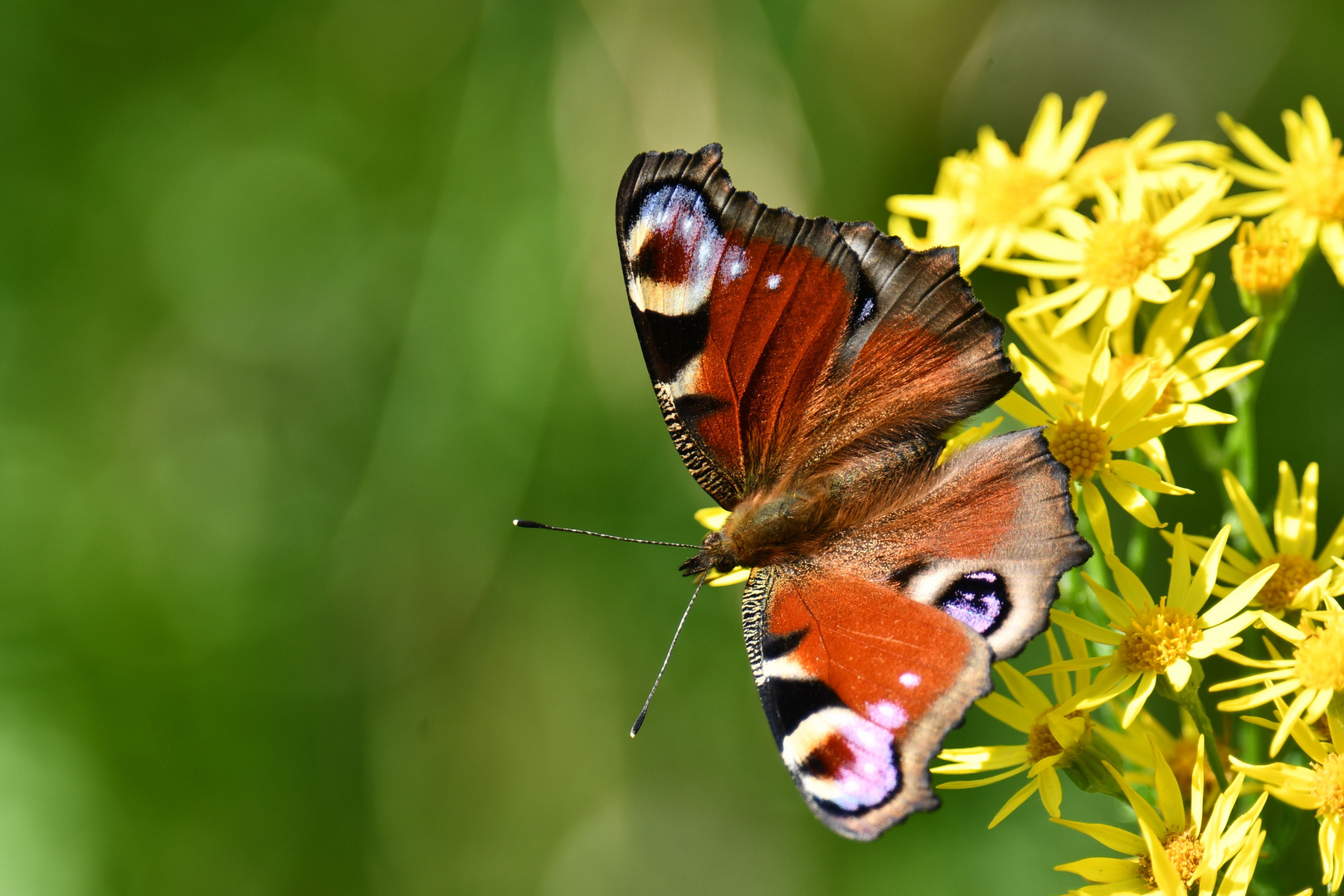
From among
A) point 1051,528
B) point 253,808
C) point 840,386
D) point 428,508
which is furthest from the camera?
point 428,508

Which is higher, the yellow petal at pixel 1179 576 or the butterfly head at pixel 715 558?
the butterfly head at pixel 715 558

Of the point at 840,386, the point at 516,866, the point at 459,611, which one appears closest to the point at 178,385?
the point at 459,611

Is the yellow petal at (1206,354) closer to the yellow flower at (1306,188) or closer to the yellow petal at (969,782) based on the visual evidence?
the yellow flower at (1306,188)

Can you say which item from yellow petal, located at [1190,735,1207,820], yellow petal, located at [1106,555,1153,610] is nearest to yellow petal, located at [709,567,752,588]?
yellow petal, located at [1106,555,1153,610]

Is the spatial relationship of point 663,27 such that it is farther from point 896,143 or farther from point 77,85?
point 77,85

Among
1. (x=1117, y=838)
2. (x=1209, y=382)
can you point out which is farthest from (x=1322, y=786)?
(x=1209, y=382)

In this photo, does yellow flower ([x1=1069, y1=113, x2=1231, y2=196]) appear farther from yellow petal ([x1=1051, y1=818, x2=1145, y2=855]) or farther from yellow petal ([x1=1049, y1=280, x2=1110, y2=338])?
yellow petal ([x1=1051, y1=818, x2=1145, y2=855])

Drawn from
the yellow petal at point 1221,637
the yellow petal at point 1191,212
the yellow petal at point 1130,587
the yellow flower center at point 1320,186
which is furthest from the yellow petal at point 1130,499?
the yellow flower center at point 1320,186
